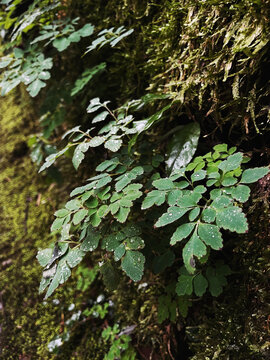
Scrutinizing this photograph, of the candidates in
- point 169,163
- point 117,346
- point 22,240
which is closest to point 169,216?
point 169,163

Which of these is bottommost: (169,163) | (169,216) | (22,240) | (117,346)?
(117,346)

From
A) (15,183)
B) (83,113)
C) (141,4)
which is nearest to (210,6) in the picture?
(141,4)

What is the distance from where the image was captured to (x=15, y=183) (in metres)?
2.70

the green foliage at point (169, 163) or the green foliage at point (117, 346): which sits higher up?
the green foliage at point (169, 163)

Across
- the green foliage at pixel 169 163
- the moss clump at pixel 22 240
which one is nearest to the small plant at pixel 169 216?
the green foliage at pixel 169 163

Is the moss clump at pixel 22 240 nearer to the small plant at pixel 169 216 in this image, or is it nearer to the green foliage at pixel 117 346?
the green foliage at pixel 117 346

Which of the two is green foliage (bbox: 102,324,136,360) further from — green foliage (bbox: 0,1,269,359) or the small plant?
the small plant

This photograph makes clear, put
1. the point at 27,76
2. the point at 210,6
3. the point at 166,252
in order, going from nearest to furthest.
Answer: the point at 210,6
the point at 166,252
the point at 27,76

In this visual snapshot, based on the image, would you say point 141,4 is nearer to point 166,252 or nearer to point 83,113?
point 83,113

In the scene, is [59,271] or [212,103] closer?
[59,271]

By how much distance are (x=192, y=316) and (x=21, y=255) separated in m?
1.35

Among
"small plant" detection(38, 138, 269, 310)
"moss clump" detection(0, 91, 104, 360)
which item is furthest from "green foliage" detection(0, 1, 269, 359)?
"moss clump" detection(0, 91, 104, 360)

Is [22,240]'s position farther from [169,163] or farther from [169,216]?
[169,216]

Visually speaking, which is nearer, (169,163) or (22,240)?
(169,163)
